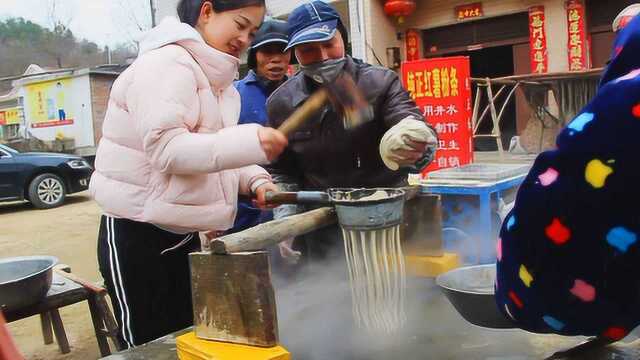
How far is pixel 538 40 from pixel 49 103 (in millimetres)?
15910

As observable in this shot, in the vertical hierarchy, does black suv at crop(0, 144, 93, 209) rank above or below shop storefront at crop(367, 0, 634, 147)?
below

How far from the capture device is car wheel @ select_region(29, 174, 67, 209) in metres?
10.9

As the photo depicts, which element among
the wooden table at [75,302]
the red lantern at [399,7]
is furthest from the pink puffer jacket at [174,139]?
the red lantern at [399,7]

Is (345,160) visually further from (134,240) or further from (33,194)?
(33,194)

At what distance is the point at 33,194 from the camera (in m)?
10.9

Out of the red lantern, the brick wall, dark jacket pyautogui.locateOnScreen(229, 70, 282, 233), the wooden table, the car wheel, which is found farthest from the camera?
the brick wall

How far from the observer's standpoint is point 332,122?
250 cm

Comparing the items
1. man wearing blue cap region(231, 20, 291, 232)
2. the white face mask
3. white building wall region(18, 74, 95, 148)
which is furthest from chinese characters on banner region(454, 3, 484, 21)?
white building wall region(18, 74, 95, 148)

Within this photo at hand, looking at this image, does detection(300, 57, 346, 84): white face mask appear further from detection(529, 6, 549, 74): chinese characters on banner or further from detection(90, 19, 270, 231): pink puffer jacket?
detection(529, 6, 549, 74): chinese characters on banner

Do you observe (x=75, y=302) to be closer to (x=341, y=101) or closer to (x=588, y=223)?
(x=341, y=101)

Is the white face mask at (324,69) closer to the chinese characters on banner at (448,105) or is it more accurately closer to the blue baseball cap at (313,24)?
the blue baseball cap at (313,24)

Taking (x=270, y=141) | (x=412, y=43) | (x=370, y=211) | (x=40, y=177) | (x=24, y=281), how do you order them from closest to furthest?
(x=270, y=141)
(x=370, y=211)
(x=24, y=281)
(x=40, y=177)
(x=412, y=43)

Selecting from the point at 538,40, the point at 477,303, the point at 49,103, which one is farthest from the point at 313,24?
the point at 49,103

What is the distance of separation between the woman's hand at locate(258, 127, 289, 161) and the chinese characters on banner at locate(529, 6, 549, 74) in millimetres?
10235
